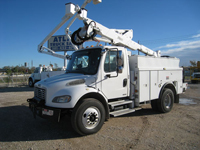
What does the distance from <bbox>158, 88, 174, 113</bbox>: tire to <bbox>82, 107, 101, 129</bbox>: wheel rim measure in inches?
125

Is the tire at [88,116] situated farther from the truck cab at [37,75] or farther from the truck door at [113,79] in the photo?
the truck cab at [37,75]

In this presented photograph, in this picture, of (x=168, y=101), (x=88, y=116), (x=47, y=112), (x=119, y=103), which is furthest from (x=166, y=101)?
(x=47, y=112)

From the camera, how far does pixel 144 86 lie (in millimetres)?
5797

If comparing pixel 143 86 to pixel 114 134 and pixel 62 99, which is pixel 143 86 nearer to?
pixel 114 134

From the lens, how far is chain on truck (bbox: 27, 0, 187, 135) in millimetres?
4109

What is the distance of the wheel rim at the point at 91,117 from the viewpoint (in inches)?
166

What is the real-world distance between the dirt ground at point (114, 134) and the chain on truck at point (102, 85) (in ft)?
1.41

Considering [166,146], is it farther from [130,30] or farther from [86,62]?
[130,30]

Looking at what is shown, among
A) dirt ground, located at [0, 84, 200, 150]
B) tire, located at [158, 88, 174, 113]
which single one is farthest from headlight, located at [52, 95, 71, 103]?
tire, located at [158, 88, 174, 113]

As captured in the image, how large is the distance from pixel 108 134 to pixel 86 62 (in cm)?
232

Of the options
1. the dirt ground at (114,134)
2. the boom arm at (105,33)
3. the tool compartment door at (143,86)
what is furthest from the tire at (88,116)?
the boom arm at (105,33)

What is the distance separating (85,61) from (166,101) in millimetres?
4193

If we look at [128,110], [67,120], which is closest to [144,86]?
[128,110]

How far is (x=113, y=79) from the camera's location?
4.99 m
